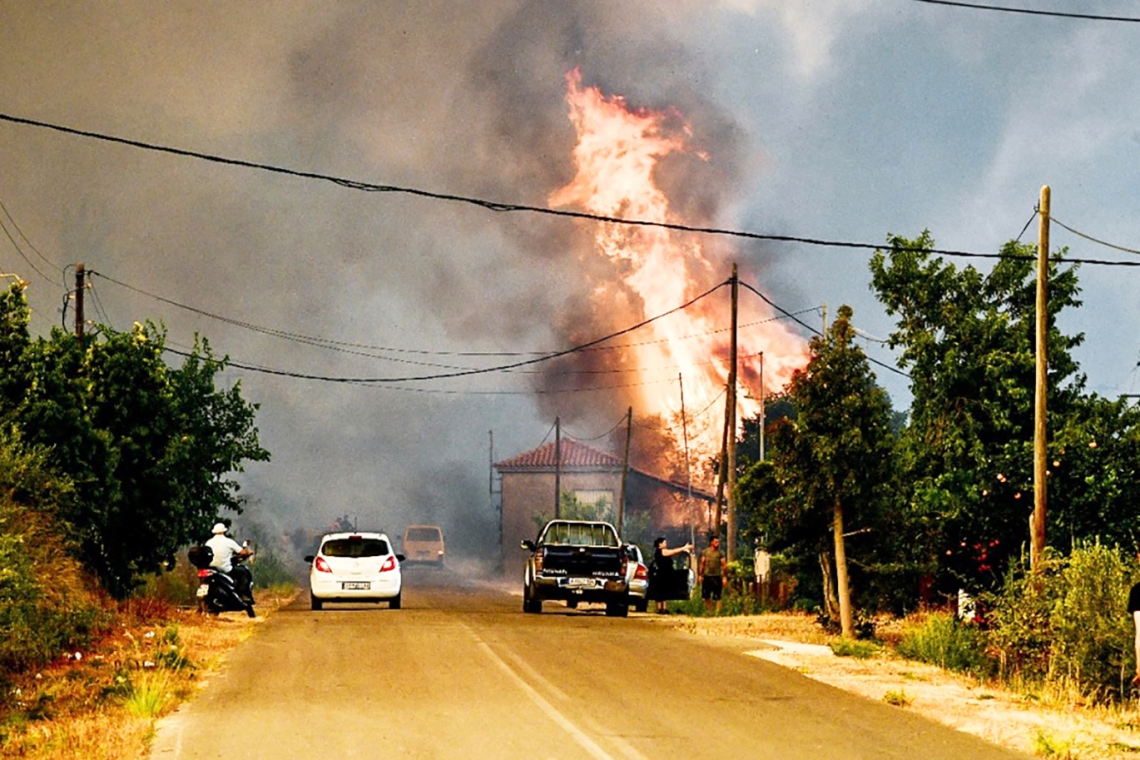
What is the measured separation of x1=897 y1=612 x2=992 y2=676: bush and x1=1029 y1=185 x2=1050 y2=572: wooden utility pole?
1.36 meters

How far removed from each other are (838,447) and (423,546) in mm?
71701

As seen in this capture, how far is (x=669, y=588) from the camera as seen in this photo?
37.0 m

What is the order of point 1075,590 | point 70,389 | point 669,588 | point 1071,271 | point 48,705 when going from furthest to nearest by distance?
point 1071,271
point 669,588
point 70,389
point 1075,590
point 48,705

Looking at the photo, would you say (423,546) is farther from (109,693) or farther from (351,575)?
(109,693)

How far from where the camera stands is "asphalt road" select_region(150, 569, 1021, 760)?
12547mm

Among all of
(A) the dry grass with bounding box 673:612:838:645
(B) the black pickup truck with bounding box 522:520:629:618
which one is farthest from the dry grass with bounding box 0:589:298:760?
(B) the black pickup truck with bounding box 522:520:629:618

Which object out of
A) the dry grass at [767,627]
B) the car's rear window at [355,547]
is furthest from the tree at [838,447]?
the car's rear window at [355,547]

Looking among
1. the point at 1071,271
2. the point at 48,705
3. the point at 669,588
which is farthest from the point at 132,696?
the point at 1071,271

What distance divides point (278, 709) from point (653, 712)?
350 cm

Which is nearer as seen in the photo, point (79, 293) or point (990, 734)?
point (990, 734)

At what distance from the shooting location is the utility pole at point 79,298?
121 feet

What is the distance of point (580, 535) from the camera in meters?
35.5

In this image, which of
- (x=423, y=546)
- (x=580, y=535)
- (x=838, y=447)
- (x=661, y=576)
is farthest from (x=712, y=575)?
(x=423, y=546)

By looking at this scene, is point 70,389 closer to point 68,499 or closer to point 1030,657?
point 68,499
